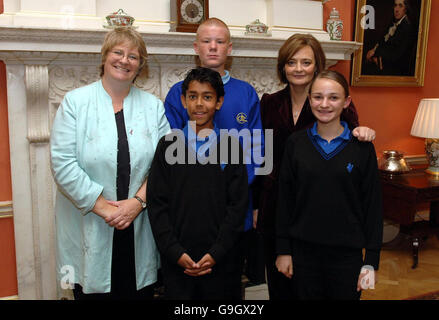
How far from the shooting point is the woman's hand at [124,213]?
1.54 metres

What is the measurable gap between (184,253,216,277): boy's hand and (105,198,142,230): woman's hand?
1.00 ft

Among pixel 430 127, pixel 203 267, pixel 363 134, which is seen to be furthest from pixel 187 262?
pixel 430 127

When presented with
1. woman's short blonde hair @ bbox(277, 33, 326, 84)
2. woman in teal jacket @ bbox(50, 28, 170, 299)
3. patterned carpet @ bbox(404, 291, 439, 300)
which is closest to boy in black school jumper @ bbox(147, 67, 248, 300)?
woman in teal jacket @ bbox(50, 28, 170, 299)

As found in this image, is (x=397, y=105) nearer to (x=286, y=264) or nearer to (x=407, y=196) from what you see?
(x=407, y=196)

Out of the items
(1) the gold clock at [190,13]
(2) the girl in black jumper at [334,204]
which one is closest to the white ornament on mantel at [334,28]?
(1) the gold clock at [190,13]

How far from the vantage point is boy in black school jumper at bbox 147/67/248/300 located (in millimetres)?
1480

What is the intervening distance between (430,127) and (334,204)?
2.05 metres

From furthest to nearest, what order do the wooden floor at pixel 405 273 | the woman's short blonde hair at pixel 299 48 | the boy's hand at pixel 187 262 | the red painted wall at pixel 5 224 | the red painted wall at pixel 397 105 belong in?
the red painted wall at pixel 397 105 → the wooden floor at pixel 405 273 → the red painted wall at pixel 5 224 → the woman's short blonde hair at pixel 299 48 → the boy's hand at pixel 187 262

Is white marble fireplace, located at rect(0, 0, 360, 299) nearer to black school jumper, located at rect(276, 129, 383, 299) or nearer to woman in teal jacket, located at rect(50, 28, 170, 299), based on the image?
woman in teal jacket, located at rect(50, 28, 170, 299)

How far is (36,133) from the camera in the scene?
2.23 m

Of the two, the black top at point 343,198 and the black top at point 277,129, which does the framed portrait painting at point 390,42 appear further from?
the black top at point 343,198

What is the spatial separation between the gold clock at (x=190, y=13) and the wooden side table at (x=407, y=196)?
1.90 metres

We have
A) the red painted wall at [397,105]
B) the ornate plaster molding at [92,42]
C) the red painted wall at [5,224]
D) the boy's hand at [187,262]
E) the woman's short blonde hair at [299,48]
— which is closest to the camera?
the boy's hand at [187,262]

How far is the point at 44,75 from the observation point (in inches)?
85.5
